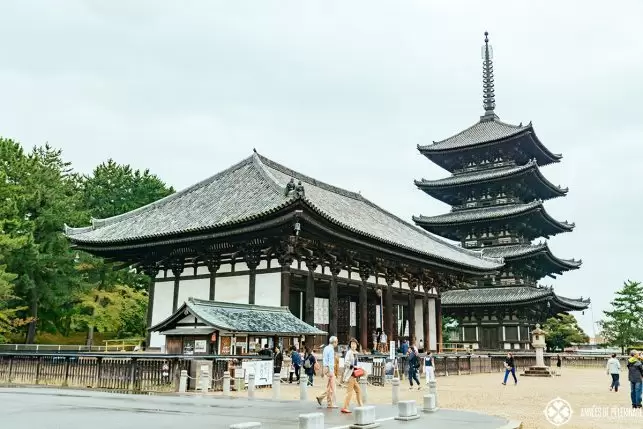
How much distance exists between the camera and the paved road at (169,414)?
11312 millimetres

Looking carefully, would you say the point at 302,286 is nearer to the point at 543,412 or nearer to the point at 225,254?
the point at 225,254

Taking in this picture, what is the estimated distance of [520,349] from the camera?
44.8m

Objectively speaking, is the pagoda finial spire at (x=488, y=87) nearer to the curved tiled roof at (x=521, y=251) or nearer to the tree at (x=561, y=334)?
the curved tiled roof at (x=521, y=251)

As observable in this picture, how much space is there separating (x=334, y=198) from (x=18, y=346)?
22.5 meters

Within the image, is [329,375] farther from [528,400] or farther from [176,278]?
[176,278]

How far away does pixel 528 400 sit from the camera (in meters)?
19.0

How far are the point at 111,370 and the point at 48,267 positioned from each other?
24709 mm

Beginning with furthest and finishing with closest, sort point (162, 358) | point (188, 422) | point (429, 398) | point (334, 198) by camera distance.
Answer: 1. point (334, 198)
2. point (162, 358)
3. point (429, 398)
4. point (188, 422)

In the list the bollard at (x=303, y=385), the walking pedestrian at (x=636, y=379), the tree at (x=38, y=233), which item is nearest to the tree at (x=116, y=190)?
the tree at (x=38, y=233)

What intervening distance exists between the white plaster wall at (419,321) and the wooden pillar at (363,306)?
733cm

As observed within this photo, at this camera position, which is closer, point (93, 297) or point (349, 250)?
point (349, 250)

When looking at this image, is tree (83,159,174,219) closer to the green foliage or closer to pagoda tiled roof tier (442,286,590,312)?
the green foliage

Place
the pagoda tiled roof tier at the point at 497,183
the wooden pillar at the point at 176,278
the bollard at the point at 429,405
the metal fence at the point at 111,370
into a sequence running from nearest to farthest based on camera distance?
the bollard at the point at 429,405, the metal fence at the point at 111,370, the wooden pillar at the point at 176,278, the pagoda tiled roof tier at the point at 497,183

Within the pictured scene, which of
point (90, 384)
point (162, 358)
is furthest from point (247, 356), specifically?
point (90, 384)
